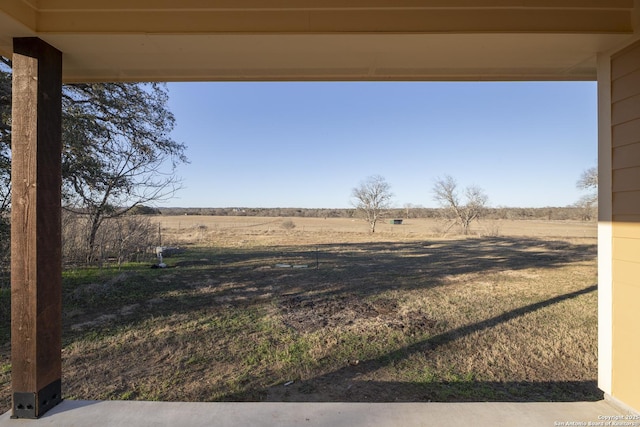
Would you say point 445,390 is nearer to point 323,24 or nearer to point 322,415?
point 322,415

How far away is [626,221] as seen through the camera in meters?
1.68

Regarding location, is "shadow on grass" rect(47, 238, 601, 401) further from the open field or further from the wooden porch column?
the wooden porch column

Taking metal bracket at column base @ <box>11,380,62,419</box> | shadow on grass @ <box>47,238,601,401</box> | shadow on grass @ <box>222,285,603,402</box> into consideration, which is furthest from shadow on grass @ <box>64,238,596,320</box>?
metal bracket at column base @ <box>11,380,62,419</box>

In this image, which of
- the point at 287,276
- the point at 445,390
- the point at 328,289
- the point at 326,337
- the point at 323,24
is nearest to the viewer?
the point at 323,24

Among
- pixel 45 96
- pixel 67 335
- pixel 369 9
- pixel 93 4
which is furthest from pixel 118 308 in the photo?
pixel 369 9

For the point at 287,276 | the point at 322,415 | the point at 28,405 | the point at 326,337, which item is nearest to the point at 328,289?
the point at 287,276

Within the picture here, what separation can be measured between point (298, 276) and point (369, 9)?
6908 mm

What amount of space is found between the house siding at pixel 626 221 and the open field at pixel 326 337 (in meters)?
1.32

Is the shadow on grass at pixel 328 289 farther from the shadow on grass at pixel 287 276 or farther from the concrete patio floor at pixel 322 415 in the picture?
the concrete patio floor at pixel 322 415

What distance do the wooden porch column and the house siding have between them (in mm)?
3025

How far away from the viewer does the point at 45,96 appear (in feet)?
5.68

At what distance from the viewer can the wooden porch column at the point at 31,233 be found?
1646 mm

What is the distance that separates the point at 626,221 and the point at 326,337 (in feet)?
10.5

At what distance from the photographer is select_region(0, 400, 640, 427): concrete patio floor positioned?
165 cm
